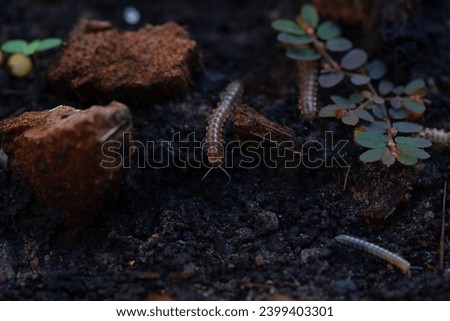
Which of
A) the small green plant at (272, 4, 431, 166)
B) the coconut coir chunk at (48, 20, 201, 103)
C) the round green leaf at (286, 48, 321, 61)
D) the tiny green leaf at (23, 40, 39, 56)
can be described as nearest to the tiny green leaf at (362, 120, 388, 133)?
the small green plant at (272, 4, 431, 166)

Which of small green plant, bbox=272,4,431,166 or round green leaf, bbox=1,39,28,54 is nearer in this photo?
small green plant, bbox=272,4,431,166

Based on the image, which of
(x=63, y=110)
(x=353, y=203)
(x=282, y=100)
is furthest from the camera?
(x=282, y=100)

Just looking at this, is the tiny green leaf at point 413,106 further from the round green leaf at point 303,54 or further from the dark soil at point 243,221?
the round green leaf at point 303,54

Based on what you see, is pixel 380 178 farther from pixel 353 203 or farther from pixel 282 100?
pixel 282 100

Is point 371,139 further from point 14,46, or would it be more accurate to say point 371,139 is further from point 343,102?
point 14,46

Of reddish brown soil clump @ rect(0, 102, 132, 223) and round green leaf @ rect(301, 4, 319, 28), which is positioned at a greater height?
round green leaf @ rect(301, 4, 319, 28)

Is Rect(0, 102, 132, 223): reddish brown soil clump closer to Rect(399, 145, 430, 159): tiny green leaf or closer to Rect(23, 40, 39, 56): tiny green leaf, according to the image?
Rect(23, 40, 39, 56): tiny green leaf
